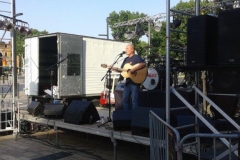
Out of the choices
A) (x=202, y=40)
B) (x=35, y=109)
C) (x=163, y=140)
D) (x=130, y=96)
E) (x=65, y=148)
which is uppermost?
(x=202, y=40)

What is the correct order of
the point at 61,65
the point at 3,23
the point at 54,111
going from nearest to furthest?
the point at 54,111 → the point at 3,23 → the point at 61,65

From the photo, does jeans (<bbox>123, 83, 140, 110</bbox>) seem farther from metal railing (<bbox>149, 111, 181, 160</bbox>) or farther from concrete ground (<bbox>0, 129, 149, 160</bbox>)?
metal railing (<bbox>149, 111, 181, 160</bbox>)

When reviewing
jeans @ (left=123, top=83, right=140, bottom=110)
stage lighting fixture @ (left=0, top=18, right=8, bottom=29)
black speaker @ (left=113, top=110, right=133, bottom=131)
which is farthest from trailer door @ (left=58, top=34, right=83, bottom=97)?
black speaker @ (left=113, top=110, right=133, bottom=131)

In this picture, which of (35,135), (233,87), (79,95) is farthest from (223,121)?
(79,95)

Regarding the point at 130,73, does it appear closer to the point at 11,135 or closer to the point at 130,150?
the point at 130,150

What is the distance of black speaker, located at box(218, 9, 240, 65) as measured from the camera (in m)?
3.77

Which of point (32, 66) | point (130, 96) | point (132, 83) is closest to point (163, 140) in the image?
point (132, 83)

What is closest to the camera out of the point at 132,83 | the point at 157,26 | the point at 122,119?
the point at 122,119

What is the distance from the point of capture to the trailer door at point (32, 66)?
33.4 feet

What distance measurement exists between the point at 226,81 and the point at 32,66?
762 centimetres

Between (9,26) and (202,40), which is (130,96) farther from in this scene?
(9,26)

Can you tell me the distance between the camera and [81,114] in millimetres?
5906

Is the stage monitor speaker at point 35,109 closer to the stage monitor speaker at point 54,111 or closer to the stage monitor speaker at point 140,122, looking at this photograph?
the stage monitor speaker at point 54,111

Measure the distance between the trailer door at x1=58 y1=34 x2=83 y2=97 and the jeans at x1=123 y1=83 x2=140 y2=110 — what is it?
14.2ft
